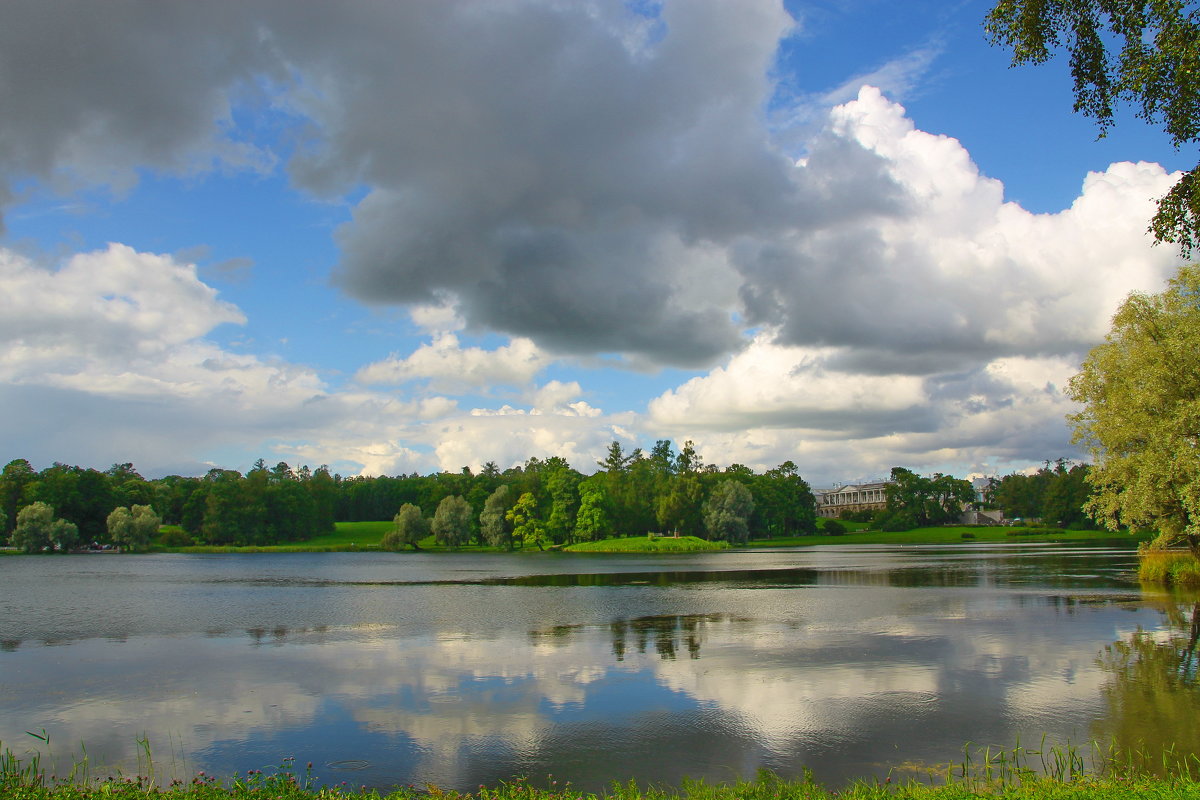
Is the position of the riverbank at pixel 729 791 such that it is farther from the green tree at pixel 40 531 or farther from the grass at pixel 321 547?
the green tree at pixel 40 531

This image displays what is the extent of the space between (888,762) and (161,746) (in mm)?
11763

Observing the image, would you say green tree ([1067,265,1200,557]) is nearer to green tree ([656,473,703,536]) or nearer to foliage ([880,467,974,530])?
green tree ([656,473,703,536])

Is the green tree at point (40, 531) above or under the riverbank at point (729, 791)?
under

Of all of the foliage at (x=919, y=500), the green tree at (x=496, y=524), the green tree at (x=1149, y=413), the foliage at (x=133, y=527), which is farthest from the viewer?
the foliage at (x=919, y=500)

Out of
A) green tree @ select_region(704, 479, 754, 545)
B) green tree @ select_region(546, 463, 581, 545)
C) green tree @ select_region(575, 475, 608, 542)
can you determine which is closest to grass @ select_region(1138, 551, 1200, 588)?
green tree @ select_region(704, 479, 754, 545)

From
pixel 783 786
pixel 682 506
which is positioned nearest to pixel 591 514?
pixel 682 506

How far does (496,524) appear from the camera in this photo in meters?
119

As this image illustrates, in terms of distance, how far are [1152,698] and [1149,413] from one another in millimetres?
26026

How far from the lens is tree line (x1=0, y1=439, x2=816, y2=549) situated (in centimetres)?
11862

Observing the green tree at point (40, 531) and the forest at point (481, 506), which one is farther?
the forest at point (481, 506)

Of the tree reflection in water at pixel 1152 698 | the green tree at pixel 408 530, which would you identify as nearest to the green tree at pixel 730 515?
the green tree at pixel 408 530

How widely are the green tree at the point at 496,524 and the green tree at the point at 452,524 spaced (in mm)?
2596

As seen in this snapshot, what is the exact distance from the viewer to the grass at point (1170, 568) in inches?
1554

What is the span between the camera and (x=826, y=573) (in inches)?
2277
